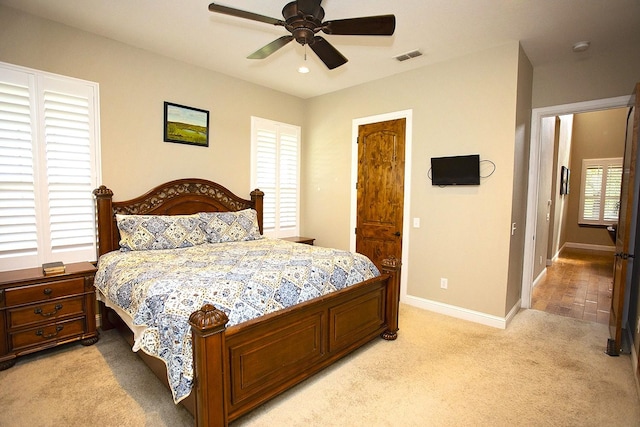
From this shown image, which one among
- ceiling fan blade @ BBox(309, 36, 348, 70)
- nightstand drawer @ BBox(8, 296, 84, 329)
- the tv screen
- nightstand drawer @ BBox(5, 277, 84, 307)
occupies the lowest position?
nightstand drawer @ BBox(8, 296, 84, 329)

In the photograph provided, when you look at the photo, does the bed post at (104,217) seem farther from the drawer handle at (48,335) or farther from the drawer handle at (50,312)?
the drawer handle at (48,335)

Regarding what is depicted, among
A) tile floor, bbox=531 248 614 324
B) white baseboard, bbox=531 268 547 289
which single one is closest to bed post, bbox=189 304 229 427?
tile floor, bbox=531 248 614 324

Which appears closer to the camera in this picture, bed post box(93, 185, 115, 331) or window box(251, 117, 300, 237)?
bed post box(93, 185, 115, 331)

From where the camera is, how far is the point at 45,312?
8.51ft

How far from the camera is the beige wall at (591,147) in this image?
7.22m

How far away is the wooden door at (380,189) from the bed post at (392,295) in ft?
3.62

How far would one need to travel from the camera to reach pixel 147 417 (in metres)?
1.94

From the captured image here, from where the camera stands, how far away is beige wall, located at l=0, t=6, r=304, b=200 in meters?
2.87

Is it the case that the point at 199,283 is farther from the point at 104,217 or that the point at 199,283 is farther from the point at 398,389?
the point at 104,217

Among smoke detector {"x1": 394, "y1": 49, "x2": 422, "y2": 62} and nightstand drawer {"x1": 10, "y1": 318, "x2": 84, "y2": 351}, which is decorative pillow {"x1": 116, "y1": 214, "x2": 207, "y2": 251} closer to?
nightstand drawer {"x1": 10, "y1": 318, "x2": 84, "y2": 351}

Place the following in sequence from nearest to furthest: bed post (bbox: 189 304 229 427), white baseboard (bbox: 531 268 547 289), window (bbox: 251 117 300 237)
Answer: bed post (bbox: 189 304 229 427), window (bbox: 251 117 300 237), white baseboard (bbox: 531 268 547 289)

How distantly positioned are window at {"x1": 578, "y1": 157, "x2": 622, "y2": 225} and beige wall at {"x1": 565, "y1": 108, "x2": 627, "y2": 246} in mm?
115

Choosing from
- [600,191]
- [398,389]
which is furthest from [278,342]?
[600,191]

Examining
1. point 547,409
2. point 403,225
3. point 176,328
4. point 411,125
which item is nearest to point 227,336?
point 176,328
